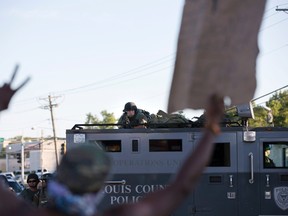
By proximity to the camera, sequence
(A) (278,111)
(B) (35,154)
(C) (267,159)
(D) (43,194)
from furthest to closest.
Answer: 1. (B) (35,154)
2. (A) (278,111)
3. (C) (267,159)
4. (D) (43,194)

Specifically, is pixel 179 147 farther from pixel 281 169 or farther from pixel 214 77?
pixel 214 77

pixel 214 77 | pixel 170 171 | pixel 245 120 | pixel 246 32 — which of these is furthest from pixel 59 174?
pixel 245 120

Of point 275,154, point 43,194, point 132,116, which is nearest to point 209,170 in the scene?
point 275,154

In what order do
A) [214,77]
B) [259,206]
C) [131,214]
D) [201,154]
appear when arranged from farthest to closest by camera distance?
[259,206], [214,77], [201,154], [131,214]

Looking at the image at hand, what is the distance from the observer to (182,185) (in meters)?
2.52

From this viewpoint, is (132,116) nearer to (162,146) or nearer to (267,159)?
(162,146)

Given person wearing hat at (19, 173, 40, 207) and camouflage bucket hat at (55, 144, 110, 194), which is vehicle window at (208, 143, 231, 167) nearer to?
person wearing hat at (19, 173, 40, 207)

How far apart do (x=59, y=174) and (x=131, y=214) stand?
1.09 feet

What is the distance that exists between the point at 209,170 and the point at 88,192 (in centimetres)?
884

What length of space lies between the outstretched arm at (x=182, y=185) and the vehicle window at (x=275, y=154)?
8.85 meters

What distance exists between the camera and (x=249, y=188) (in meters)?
11.1

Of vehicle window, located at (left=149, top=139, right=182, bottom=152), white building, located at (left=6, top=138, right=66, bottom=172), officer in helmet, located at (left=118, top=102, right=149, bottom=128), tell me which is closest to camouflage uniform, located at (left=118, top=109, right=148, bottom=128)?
officer in helmet, located at (left=118, top=102, right=149, bottom=128)

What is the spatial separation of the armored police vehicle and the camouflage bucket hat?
863 centimetres

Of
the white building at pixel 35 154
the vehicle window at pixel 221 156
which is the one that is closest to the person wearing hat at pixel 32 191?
the vehicle window at pixel 221 156
